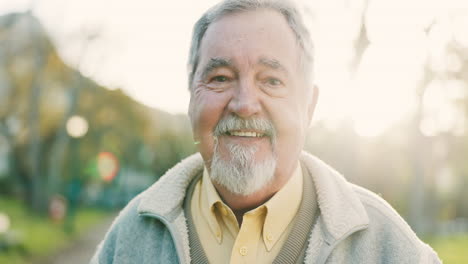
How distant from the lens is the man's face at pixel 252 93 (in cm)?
221

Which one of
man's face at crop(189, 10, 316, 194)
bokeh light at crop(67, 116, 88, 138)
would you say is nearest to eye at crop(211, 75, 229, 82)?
man's face at crop(189, 10, 316, 194)

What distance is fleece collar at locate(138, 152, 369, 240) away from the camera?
2.15 meters

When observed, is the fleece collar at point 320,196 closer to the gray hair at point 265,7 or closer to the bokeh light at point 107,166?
the gray hair at point 265,7

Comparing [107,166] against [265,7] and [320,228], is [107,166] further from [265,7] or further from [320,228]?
[320,228]

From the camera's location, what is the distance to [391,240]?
210cm

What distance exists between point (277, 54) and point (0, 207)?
23.7 meters

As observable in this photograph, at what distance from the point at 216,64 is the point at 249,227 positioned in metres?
0.88

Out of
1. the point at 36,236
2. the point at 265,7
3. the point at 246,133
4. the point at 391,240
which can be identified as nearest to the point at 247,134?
the point at 246,133

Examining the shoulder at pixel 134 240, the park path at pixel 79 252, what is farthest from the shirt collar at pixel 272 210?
the park path at pixel 79 252

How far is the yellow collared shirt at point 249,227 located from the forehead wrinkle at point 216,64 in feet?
2.15

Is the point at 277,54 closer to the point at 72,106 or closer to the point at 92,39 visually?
the point at 92,39

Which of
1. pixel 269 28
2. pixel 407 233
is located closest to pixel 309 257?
pixel 407 233

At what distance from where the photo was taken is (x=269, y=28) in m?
2.26

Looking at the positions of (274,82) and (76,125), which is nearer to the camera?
(274,82)
